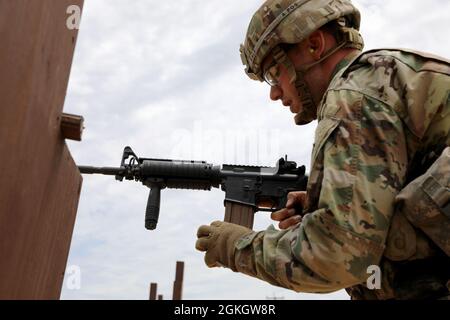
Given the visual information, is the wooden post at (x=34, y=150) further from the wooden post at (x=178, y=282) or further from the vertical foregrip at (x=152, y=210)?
the wooden post at (x=178, y=282)

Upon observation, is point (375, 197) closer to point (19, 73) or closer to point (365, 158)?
point (365, 158)

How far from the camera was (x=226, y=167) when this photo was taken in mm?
4035

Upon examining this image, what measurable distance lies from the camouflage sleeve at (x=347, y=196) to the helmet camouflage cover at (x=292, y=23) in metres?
0.70

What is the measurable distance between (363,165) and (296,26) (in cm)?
101

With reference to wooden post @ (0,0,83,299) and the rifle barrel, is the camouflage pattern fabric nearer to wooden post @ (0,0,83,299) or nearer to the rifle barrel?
wooden post @ (0,0,83,299)

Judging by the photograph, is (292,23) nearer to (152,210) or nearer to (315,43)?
(315,43)

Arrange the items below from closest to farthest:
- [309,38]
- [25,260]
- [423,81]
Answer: [25,260], [423,81], [309,38]

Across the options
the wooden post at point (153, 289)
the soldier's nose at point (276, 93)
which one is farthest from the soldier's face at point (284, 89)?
the wooden post at point (153, 289)

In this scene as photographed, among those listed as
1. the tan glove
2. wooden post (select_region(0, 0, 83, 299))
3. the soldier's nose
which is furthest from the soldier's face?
wooden post (select_region(0, 0, 83, 299))

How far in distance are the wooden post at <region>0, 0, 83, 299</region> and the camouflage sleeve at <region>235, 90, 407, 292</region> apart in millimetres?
842

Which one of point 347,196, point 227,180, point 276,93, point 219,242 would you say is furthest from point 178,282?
point 347,196

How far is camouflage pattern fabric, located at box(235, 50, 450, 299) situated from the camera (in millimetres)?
1644
